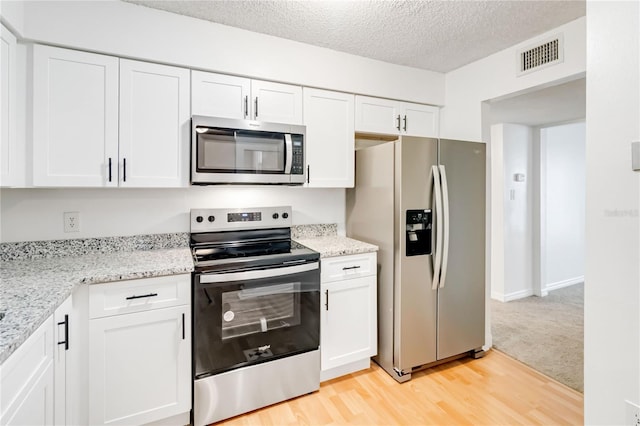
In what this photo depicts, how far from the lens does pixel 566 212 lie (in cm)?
462

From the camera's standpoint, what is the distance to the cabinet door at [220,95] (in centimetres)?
208

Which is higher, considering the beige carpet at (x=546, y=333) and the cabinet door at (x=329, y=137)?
→ the cabinet door at (x=329, y=137)

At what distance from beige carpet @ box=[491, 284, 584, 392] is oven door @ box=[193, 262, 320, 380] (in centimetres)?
181

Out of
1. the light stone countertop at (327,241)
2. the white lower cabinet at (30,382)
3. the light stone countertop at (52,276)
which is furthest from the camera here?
the light stone countertop at (327,241)

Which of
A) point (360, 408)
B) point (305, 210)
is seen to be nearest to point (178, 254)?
point (305, 210)

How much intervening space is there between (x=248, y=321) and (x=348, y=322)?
74 cm

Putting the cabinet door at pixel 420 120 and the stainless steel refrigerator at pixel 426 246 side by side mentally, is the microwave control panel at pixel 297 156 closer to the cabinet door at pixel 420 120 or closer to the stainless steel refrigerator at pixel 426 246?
the stainless steel refrigerator at pixel 426 246

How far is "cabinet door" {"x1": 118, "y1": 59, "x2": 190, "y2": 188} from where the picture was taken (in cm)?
192

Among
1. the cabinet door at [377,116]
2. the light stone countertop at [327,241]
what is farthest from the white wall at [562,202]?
the light stone countertop at [327,241]

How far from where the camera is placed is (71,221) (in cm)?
203

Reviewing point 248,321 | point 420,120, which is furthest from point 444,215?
point 248,321

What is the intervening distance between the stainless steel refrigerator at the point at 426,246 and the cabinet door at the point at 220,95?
40.2 inches

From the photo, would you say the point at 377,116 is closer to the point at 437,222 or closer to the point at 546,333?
the point at 437,222

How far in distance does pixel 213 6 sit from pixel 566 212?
5.08 meters
